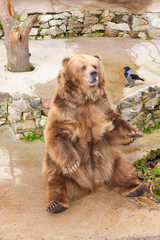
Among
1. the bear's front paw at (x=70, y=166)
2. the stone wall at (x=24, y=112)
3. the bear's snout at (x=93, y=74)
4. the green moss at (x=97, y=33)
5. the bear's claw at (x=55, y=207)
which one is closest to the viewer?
the bear's snout at (x=93, y=74)

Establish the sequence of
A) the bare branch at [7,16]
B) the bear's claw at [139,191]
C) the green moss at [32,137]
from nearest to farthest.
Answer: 1. the bear's claw at [139,191]
2. the green moss at [32,137]
3. the bare branch at [7,16]

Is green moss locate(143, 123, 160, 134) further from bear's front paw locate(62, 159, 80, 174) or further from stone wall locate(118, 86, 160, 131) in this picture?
bear's front paw locate(62, 159, 80, 174)

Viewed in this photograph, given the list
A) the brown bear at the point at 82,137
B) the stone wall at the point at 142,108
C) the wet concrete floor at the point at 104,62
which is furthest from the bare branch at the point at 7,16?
the brown bear at the point at 82,137

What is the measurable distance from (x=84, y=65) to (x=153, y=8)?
6.31 metres

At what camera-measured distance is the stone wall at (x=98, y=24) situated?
29.1 ft

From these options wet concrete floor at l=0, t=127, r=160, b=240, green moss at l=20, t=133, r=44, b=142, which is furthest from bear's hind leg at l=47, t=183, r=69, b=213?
green moss at l=20, t=133, r=44, b=142

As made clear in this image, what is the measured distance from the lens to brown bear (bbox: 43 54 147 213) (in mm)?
3701

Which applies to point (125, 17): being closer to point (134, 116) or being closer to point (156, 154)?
point (134, 116)

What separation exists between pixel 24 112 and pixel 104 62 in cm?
224

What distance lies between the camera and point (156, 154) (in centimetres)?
548

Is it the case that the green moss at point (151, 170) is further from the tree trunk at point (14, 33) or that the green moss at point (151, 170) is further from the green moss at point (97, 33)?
the green moss at point (97, 33)

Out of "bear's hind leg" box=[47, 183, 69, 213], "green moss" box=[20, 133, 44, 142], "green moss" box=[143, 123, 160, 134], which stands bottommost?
"green moss" box=[20, 133, 44, 142]

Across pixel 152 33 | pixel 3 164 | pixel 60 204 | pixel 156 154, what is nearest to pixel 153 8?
pixel 152 33

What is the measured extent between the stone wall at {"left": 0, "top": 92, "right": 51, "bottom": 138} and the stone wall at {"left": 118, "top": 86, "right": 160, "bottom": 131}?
128cm
